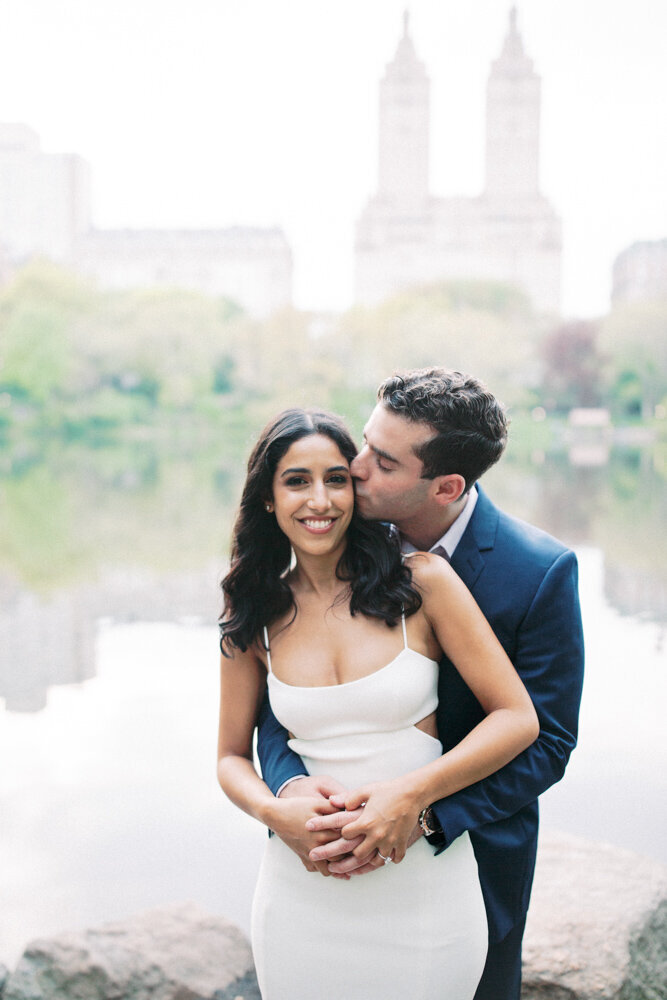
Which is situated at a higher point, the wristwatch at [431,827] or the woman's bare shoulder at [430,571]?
the woman's bare shoulder at [430,571]

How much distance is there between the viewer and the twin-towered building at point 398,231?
84.9m

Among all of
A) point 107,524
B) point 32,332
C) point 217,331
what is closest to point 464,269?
point 217,331

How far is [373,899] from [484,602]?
2.09ft

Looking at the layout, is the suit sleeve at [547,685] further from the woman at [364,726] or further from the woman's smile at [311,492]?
the woman's smile at [311,492]

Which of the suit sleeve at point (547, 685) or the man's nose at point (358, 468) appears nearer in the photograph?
the suit sleeve at point (547, 685)

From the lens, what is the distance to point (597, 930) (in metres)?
3.10

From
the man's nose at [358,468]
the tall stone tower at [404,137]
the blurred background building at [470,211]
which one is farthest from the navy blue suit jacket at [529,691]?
the tall stone tower at [404,137]

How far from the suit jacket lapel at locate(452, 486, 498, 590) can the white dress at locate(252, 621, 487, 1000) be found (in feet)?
0.76

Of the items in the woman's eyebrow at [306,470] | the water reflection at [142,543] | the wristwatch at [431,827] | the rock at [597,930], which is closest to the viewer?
the wristwatch at [431,827]

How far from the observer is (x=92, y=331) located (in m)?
44.6

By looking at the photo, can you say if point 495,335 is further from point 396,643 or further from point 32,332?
point 396,643

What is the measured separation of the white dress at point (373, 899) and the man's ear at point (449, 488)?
0.38m

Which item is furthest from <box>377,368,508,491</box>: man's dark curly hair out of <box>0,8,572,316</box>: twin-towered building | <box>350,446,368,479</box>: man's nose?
<box>0,8,572,316</box>: twin-towered building

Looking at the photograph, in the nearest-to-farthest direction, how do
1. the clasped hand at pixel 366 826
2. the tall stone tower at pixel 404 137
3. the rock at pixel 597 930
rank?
the clasped hand at pixel 366 826 → the rock at pixel 597 930 → the tall stone tower at pixel 404 137
